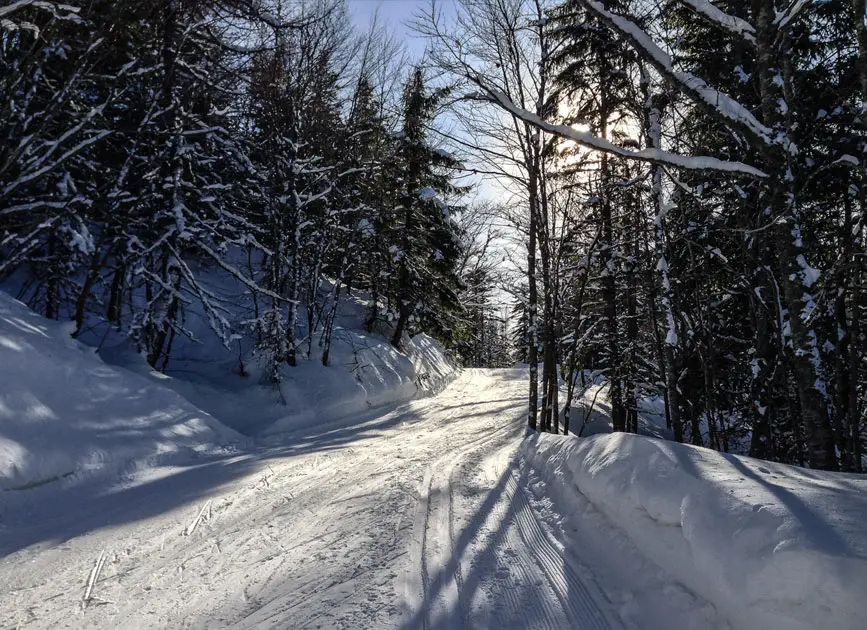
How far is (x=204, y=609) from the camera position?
280 centimetres

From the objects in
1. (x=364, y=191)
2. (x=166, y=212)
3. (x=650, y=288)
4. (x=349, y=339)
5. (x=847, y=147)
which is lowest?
(x=349, y=339)

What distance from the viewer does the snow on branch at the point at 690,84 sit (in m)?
3.38

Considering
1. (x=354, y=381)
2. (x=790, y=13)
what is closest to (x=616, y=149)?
(x=790, y=13)

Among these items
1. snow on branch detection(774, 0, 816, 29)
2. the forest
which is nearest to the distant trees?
the forest

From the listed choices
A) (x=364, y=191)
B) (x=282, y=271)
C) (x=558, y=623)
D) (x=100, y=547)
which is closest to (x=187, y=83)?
(x=282, y=271)

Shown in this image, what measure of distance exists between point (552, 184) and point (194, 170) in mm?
7910

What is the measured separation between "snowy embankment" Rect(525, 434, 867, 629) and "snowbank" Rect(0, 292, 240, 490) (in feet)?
18.1

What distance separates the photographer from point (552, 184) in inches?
438

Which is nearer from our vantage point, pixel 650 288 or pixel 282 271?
pixel 650 288

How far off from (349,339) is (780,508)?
41.4 ft

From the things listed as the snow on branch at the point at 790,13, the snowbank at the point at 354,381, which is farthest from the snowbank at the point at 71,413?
the snow on branch at the point at 790,13

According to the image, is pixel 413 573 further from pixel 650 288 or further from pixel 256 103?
pixel 256 103

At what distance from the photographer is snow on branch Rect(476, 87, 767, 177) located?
3.44 m

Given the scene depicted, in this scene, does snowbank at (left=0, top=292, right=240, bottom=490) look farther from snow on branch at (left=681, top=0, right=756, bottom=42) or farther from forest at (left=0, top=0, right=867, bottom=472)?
snow on branch at (left=681, top=0, right=756, bottom=42)
